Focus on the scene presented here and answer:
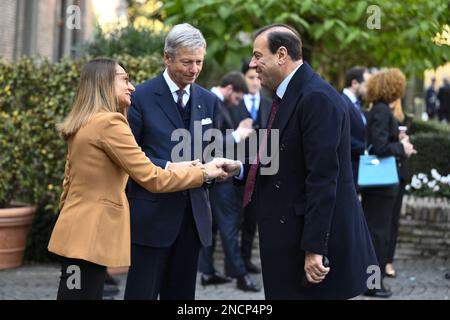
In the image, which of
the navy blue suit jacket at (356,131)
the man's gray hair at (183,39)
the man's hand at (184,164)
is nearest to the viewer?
the man's hand at (184,164)

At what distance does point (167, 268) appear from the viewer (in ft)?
16.7

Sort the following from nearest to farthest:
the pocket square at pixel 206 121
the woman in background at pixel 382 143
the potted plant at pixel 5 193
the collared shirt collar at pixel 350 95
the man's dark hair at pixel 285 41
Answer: the man's dark hair at pixel 285 41 < the pocket square at pixel 206 121 < the woman in background at pixel 382 143 < the collared shirt collar at pixel 350 95 < the potted plant at pixel 5 193

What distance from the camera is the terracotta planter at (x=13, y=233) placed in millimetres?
8484

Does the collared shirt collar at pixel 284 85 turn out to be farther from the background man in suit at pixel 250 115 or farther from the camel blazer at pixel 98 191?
the background man in suit at pixel 250 115

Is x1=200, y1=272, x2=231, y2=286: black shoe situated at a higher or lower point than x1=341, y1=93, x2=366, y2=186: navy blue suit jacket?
lower

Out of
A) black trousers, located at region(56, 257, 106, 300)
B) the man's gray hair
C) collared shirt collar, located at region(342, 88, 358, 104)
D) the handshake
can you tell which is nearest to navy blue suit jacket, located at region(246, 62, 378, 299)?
the handshake

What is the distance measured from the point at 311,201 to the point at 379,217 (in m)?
3.89

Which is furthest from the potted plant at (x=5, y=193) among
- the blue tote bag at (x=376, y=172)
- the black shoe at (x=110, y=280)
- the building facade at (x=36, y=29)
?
the building facade at (x=36, y=29)

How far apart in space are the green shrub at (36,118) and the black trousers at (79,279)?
4317 millimetres

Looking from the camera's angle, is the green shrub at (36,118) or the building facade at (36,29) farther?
the building facade at (36,29)

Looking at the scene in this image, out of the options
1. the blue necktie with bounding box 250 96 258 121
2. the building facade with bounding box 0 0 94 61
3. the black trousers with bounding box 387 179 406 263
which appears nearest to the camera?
the black trousers with bounding box 387 179 406 263

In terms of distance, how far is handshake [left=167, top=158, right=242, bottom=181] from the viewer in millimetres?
4746

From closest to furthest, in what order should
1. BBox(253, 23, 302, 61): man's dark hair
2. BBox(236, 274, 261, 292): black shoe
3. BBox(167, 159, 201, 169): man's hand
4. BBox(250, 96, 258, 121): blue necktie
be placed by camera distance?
BBox(253, 23, 302, 61): man's dark hair → BBox(167, 159, 201, 169): man's hand → BBox(236, 274, 261, 292): black shoe → BBox(250, 96, 258, 121): blue necktie

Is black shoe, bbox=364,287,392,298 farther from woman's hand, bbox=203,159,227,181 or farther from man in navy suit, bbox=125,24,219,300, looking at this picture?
woman's hand, bbox=203,159,227,181
